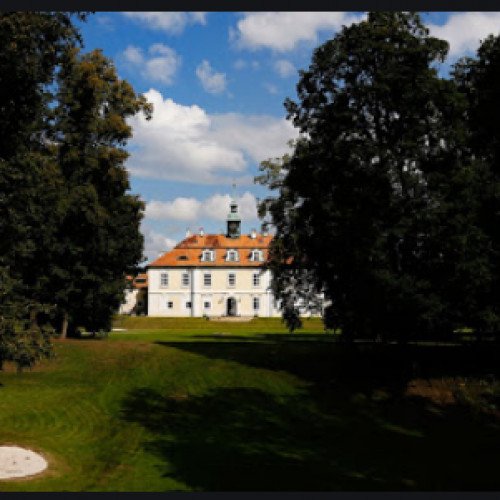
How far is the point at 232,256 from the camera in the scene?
84.2m

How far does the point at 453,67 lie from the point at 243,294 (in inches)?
2336

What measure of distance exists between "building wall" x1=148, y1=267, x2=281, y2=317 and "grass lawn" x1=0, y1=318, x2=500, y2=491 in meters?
50.4

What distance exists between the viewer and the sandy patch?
618 inches

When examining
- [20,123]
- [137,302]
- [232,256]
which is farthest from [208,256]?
[20,123]

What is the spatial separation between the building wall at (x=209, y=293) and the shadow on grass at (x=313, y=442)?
192ft

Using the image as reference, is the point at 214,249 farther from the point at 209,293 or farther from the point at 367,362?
the point at 367,362

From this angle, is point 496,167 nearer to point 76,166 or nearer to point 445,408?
point 445,408

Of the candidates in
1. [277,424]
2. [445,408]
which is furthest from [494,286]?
[277,424]

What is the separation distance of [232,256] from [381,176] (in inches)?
2386

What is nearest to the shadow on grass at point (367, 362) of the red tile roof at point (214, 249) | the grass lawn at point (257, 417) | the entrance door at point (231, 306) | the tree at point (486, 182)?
the grass lawn at point (257, 417)

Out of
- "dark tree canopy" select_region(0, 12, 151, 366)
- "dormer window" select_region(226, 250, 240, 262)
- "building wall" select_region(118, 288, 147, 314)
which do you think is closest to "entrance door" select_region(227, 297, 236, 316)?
"dormer window" select_region(226, 250, 240, 262)

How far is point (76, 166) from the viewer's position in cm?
3247

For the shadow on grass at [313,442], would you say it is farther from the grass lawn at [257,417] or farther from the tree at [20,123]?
the tree at [20,123]

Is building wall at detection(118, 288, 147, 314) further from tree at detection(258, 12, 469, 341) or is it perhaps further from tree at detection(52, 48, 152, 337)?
tree at detection(258, 12, 469, 341)
